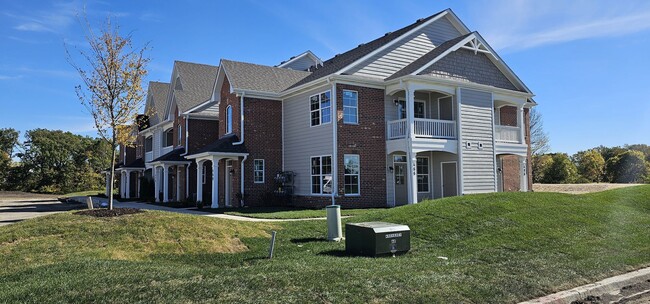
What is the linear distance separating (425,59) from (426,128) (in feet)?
10.9

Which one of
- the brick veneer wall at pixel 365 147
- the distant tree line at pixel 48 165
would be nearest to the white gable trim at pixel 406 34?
the brick veneer wall at pixel 365 147

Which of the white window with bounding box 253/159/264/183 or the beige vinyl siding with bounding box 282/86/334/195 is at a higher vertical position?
the beige vinyl siding with bounding box 282/86/334/195

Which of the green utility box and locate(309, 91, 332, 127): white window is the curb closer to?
the green utility box

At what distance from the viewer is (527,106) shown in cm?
3052

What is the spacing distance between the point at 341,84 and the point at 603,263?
13332mm

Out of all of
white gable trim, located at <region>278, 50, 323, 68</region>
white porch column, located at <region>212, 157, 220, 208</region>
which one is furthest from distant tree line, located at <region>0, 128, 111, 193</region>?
white porch column, located at <region>212, 157, 220, 208</region>

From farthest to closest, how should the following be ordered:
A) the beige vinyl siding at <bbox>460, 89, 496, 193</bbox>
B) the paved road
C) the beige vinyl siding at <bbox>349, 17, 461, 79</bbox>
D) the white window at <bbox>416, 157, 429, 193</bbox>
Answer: the white window at <bbox>416, 157, 429, 193</bbox>
the beige vinyl siding at <bbox>460, 89, 496, 193</bbox>
the beige vinyl siding at <bbox>349, 17, 461, 79</bbox>
the paved road

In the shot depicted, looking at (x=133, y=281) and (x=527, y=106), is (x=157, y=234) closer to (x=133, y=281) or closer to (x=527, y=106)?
(x=133, y=281)

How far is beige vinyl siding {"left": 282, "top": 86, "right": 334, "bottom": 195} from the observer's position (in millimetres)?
21094

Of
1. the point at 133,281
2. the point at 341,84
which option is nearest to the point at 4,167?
the point at 341,84

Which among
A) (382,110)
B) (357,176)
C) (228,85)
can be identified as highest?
(228,85)

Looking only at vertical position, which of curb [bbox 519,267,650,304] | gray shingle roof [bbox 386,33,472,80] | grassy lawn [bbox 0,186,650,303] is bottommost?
curb [bbox 519,267,650,304]

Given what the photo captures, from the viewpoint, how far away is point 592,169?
150 ft

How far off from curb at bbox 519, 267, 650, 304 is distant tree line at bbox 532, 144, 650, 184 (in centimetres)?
3675
